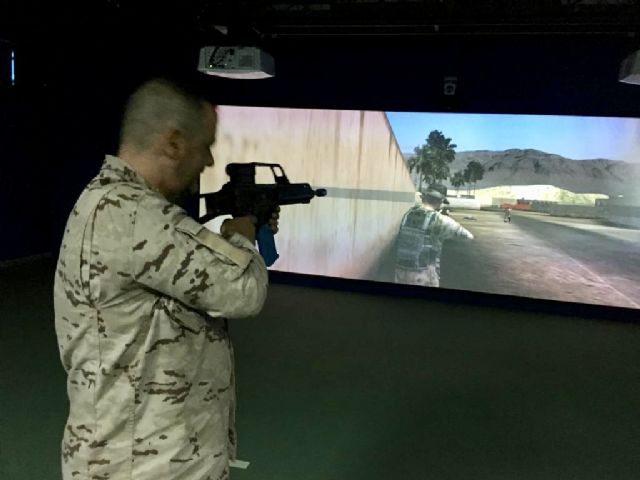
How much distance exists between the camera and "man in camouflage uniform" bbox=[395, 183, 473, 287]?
208 inches

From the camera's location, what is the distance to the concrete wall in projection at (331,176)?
17.7 feet

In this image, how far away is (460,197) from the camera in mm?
5250

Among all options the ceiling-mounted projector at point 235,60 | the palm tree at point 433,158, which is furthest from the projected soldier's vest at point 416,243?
the ceiling-mounted projector at point 235,60

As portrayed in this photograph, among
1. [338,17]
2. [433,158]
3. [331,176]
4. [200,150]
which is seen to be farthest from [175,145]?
[331,176]

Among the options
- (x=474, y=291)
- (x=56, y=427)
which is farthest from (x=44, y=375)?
(x=474, y=291)

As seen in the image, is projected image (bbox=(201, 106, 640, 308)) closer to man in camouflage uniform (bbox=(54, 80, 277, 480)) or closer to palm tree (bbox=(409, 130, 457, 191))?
palm tree (bbox=(409, 130, 457, 191))

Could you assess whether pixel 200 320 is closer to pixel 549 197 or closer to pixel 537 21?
pixel 537 21

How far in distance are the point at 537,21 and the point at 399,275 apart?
2.47 metres

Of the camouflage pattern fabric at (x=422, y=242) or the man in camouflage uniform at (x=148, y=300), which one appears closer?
the man in camouflage uniform at (x=148, y=300)

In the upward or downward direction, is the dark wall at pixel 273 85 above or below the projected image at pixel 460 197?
above

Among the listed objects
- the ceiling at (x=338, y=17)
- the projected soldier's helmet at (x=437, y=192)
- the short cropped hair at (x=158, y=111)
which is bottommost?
the projected soldier's helmet at (x=437, y=192)

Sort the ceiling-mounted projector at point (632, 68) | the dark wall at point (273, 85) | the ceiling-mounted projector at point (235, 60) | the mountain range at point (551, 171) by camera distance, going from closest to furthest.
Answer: the ceiling-mounted projector at point (632, 68)
the ceiling-mounted projector at point (235, 60)
the mountain range at point (551, 171)
the dark wall at point (273, 85)

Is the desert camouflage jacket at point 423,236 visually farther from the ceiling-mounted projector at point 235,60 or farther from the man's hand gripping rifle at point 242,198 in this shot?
the man's hand gripping rifle at point 242,198

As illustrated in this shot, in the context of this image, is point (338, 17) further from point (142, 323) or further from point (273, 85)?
point (142, 323)
